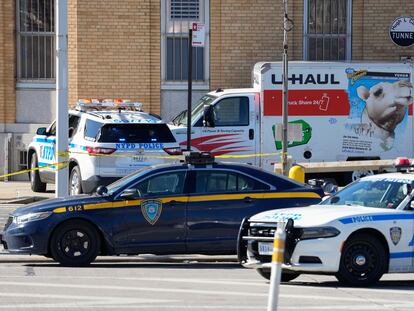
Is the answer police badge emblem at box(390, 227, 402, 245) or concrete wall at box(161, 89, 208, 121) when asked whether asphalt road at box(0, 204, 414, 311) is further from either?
concrete wall at box(161, 89, 208, 121)

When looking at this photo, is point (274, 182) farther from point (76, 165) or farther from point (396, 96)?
point (396, 96)

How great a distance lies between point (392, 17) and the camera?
2830 cm

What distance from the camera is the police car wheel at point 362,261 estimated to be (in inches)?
482

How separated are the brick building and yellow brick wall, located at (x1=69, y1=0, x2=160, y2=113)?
0.02 meters

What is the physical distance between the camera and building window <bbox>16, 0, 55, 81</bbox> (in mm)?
28406

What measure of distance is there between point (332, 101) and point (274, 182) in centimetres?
926

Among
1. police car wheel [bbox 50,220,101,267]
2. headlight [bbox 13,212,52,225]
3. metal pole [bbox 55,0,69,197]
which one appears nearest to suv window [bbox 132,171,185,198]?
police car wheel [bbox 50,220,101,267]

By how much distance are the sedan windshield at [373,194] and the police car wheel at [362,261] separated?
2.16 ft

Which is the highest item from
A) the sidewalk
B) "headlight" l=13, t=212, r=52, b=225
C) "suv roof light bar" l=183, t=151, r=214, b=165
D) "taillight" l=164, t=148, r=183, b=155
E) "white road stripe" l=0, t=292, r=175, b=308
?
"suv roof light bar" l=183, t=151, r=214, b=165

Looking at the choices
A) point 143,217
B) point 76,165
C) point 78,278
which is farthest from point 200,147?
point 78,278

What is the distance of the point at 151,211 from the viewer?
14.4m

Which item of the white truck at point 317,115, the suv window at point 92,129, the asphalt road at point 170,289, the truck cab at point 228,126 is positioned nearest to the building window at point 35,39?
the white truck at point 317,115

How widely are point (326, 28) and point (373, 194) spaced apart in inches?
632

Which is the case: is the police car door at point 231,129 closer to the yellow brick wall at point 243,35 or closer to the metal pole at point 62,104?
the yellow brick wall at point 243,35
